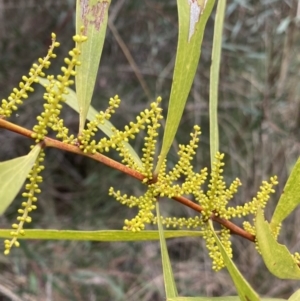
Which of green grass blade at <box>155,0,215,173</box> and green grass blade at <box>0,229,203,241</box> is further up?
green grass blade at <box>155,0,215,173</box>

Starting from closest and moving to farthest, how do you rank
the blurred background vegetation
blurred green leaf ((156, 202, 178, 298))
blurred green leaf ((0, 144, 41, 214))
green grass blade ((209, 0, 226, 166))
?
1. blurred green leaf ((0, 144, 41, 214))
2. blurred green leaf ((156, 202, 178, 298))
3. green grass blade ((209, 0, 226, 166))
4. the blurred background vegetation

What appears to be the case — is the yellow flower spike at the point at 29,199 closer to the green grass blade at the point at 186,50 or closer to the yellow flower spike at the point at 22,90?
the yellow flower spike at the point at 22,90

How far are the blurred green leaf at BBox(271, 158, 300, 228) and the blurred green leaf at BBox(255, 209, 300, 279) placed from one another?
0.34 ft

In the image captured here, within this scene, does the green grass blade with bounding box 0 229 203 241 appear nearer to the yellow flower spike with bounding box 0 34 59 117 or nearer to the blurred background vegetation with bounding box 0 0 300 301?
the yellow flower spike with bounding box 0 34 59 117

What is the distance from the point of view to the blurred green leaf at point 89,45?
0.55 m

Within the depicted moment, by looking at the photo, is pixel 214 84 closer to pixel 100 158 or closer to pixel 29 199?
pixel 100 158

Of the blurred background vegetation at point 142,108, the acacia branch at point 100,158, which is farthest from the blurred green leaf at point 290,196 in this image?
the blurred background vegetation at point 142,108

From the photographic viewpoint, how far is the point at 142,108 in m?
1.91

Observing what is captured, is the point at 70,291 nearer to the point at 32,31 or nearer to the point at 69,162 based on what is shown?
the point at 69,162

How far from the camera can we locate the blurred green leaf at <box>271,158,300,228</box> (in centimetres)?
54

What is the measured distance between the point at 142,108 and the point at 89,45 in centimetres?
136

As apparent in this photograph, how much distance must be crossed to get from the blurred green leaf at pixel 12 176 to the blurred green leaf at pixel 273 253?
0.76 ft

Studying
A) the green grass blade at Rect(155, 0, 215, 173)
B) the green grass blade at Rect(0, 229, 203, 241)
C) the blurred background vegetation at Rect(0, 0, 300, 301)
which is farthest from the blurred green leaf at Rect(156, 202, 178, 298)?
the blurred background vegetation at Rect(0, 0, 300, 301)

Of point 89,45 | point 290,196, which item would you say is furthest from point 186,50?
point 290,196
